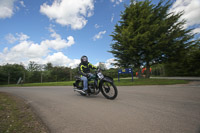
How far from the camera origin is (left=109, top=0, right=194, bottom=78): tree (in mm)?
10734

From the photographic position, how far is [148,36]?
10.6 m

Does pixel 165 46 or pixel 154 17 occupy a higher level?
pixel 154 17

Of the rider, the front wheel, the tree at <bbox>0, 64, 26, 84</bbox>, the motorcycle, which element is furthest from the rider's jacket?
the tree at <bbox>0, 64, 26, 84</bbox>

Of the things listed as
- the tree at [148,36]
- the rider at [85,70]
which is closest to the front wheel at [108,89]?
the rider at [85,70]

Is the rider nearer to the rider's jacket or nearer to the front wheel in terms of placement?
the rider's jacket

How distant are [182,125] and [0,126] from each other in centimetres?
317

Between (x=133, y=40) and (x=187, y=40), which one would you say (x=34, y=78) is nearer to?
(x=133, y=40)

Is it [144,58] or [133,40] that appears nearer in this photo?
[133,40]

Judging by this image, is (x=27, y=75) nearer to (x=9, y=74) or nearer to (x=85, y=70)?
(x=9, y=74)

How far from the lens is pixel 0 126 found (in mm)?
1710

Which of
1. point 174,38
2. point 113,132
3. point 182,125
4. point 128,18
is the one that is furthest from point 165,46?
point 113,132

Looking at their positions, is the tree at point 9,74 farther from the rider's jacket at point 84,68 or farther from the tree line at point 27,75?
the rider's jacket at point 84,68

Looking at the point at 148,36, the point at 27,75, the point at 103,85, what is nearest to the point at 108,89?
the point at 103,85

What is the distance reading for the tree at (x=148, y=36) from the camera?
35.2 ft
